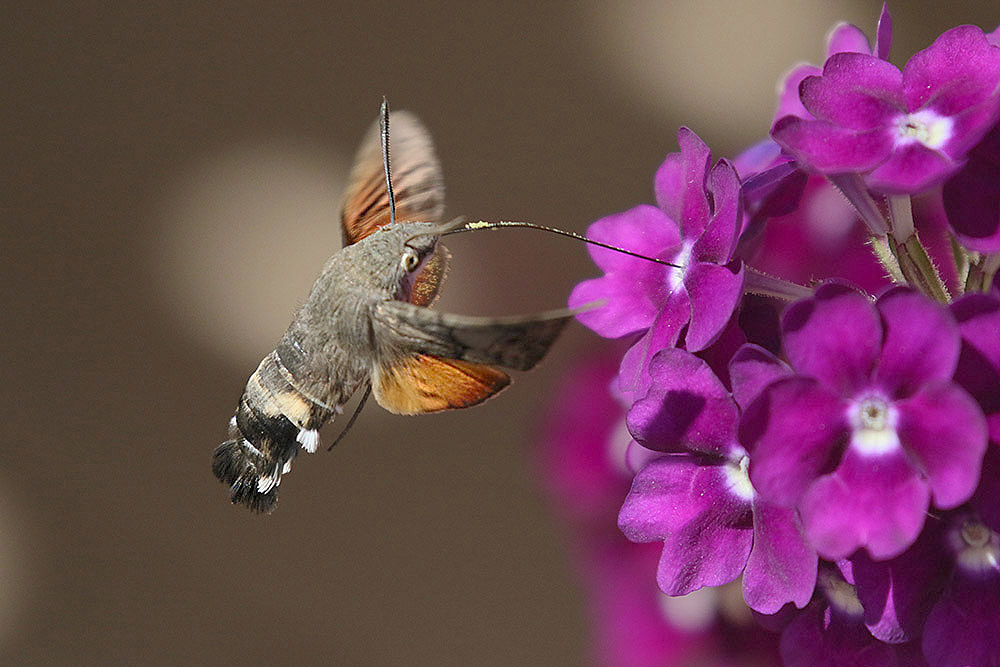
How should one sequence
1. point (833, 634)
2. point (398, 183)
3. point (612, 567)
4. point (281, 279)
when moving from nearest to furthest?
1. point (833, 634)
2. point (398, 183)
3. point (612, 567)
4. point (281, 279)

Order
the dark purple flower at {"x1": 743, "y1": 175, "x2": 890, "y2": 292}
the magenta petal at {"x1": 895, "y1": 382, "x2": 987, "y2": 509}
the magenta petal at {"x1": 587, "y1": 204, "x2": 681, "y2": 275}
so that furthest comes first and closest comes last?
1. the dark purple flower at {"x1": 743, "y1": 175, "x2": 890, "y2": 292}
2. the magenta petal at {"x1": 587, "y1": 204, "x2": 681, "y2": 275}
3. the magenta petal at {"x1": 895, "y1": 382, "x2": 987, "y2": 509}

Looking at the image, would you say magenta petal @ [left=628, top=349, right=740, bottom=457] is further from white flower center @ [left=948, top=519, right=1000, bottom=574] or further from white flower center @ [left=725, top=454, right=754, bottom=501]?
white flower center @ [left=948, top=519, right=1000, bottom=574]

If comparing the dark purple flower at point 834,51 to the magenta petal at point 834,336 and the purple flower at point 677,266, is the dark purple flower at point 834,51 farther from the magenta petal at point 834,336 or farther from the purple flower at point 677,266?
the magenta petal at point 834,336

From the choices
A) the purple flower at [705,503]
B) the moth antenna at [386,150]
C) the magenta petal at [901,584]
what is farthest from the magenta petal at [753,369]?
the moth antenna at [386,150]

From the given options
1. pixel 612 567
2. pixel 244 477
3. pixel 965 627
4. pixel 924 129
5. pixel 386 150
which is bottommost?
pixel 612 567

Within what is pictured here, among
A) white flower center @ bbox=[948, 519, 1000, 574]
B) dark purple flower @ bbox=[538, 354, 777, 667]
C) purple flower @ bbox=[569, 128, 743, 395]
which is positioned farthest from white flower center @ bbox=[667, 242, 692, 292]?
dark purple flower @ bbox=[538, 354, 777, 667]

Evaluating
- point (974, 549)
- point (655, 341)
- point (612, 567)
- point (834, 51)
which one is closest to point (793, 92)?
point (834, 51)

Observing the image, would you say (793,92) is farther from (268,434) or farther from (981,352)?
(268,434)

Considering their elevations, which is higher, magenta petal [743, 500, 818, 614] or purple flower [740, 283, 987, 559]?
purple flower [740, 283, 987, 559]
